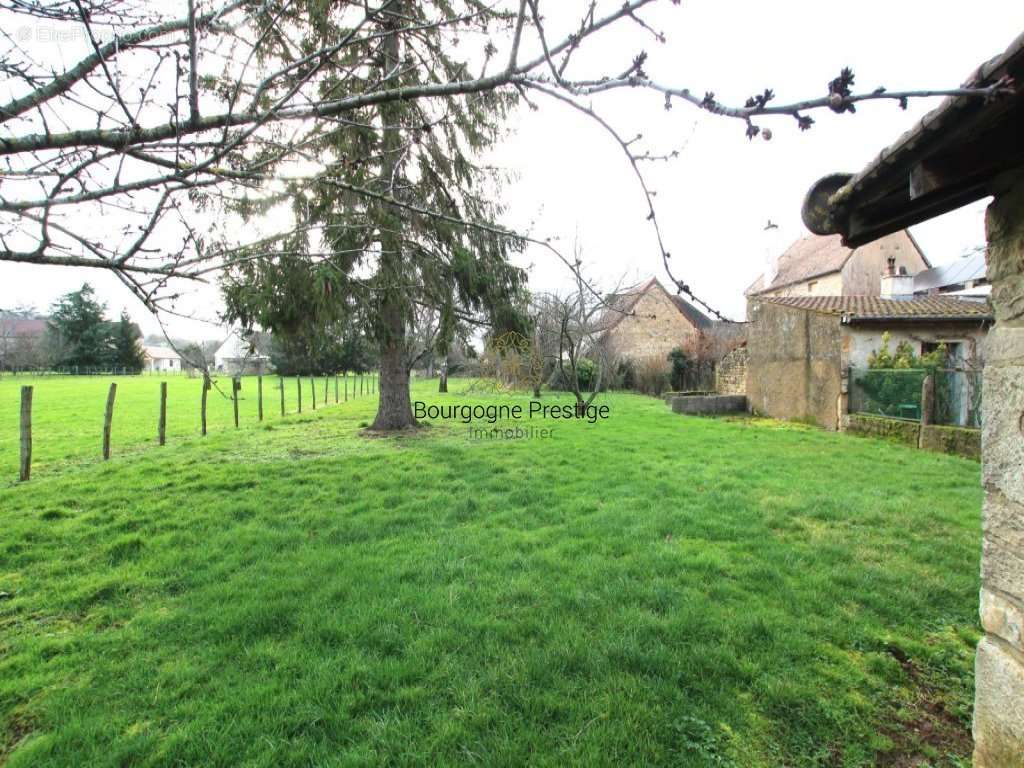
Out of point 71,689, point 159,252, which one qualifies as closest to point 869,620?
point 71,689

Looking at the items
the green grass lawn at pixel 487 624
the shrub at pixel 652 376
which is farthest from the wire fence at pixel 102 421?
the shrub at pixel 652 376

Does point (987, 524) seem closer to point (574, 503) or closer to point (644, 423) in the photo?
point (574, 503)

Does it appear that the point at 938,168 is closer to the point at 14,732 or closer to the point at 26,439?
the point at 14,732

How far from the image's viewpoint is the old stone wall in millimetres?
11141

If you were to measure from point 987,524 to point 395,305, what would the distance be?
311 inches

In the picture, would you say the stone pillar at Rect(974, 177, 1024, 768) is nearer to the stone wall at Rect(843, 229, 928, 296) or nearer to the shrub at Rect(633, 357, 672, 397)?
the shrub at Rect(633, 357, 672, 397)

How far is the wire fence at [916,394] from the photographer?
26.0ft

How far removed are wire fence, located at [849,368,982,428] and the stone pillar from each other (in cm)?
717

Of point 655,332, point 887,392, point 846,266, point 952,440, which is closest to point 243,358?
Answer: point 952,440

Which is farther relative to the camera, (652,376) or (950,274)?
(652,376)

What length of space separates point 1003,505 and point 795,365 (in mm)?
12172

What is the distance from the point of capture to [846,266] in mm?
20250
